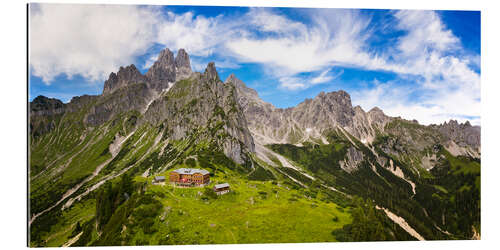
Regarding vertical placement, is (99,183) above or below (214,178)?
below

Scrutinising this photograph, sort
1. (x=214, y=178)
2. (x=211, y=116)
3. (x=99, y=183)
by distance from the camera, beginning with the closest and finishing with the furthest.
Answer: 1. (x=214, y=178)
2. (x=99, y=183)
3. (x=211, y=116)

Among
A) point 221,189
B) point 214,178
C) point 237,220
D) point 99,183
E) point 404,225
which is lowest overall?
point 404,225

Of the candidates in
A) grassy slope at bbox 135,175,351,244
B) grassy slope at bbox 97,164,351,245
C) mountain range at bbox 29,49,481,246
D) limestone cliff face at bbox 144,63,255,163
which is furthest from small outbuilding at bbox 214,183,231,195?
limestone cliff face at bbox 144,63,255,163

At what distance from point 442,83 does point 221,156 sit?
73.5m

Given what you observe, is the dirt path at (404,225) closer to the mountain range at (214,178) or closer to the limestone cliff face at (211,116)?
the mountain range at (214,178)

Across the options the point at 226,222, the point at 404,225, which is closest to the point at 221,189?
the point at 226,222

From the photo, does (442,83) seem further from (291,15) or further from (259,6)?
(259,6)

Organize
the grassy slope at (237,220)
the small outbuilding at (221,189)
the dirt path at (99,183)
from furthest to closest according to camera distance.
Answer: the dirt path at (99,183) < the small outbuilding at (221,189) < the grassy slope at (237,220)

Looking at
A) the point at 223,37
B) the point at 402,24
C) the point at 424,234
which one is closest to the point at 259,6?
the point at 223,37

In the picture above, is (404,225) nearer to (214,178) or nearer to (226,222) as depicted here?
(214,178)

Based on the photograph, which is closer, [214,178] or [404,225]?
[214,178]

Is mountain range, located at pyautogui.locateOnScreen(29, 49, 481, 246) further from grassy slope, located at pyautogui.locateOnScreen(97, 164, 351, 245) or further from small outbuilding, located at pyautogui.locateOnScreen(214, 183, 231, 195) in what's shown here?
small outbuilding, located at pyautogui.locateOnScreen(214, 183, 231, 195)

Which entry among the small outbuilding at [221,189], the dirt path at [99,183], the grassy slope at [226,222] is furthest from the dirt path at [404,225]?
the dirt path at [99,183]

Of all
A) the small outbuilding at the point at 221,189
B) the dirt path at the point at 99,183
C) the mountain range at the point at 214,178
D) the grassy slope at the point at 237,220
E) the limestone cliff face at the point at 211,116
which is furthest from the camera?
the limestone cliff face at the point at 211,116
